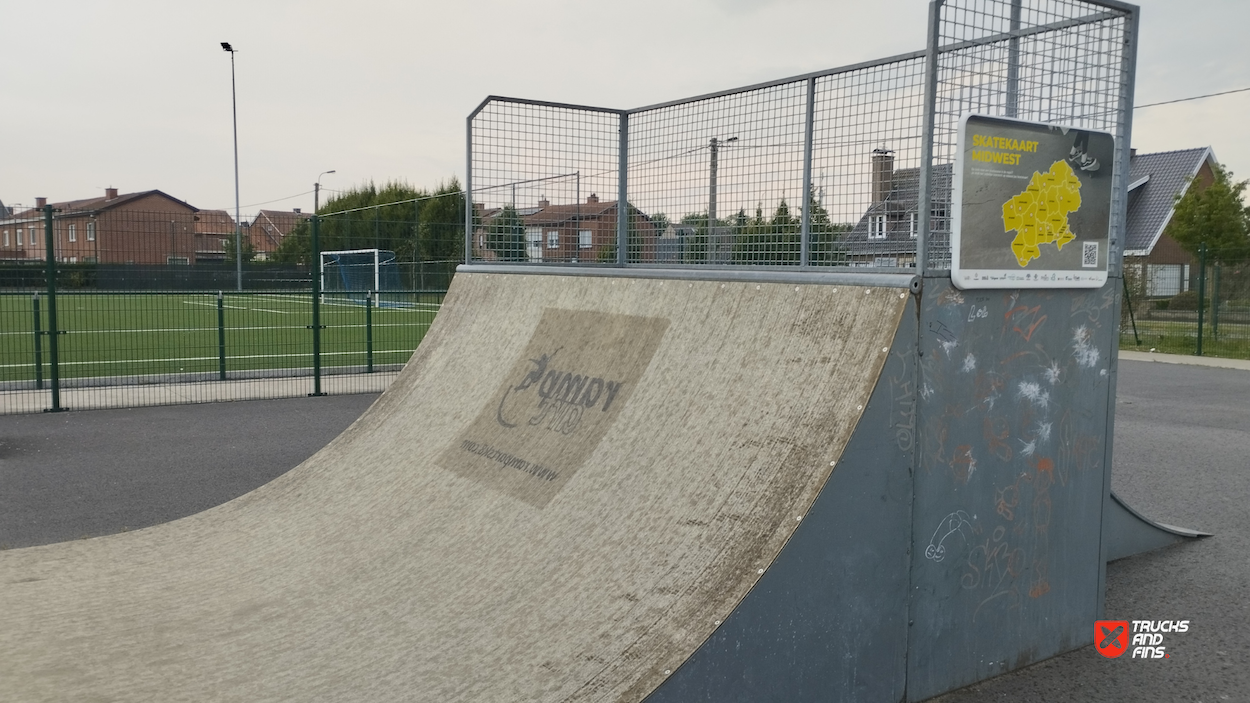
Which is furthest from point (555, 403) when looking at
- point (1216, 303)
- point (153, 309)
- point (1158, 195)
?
point (1158, 195)

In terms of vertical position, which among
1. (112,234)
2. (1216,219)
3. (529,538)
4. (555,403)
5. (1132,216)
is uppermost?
(1132,216)

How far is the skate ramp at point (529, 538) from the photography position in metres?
3.45

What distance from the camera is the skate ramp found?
11.3 feet

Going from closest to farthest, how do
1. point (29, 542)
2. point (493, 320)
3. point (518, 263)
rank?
1. point (29, 542)
2. point (493, 320)
3. point (518, 263)

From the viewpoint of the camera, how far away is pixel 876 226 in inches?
192

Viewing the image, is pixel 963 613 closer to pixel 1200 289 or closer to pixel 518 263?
pixel 518 263

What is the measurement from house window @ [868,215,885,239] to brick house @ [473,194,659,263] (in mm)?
2241

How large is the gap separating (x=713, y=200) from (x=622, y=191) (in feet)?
2.89

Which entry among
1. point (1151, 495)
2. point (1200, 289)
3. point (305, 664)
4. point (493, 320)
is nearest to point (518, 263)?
point (493, 320)

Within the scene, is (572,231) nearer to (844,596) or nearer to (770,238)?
(770,238)

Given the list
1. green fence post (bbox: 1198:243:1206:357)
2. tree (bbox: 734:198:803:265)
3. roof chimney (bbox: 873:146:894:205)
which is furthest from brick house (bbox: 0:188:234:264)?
green fence post (bbox: 1198:243:1206:357)

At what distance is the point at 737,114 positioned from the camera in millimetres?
5805

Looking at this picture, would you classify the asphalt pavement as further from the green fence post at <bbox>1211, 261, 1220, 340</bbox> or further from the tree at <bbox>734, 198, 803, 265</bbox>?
the green fence post at <bbox>1211, 261, 1220, 340</bbox>

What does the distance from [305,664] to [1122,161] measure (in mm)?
4201
